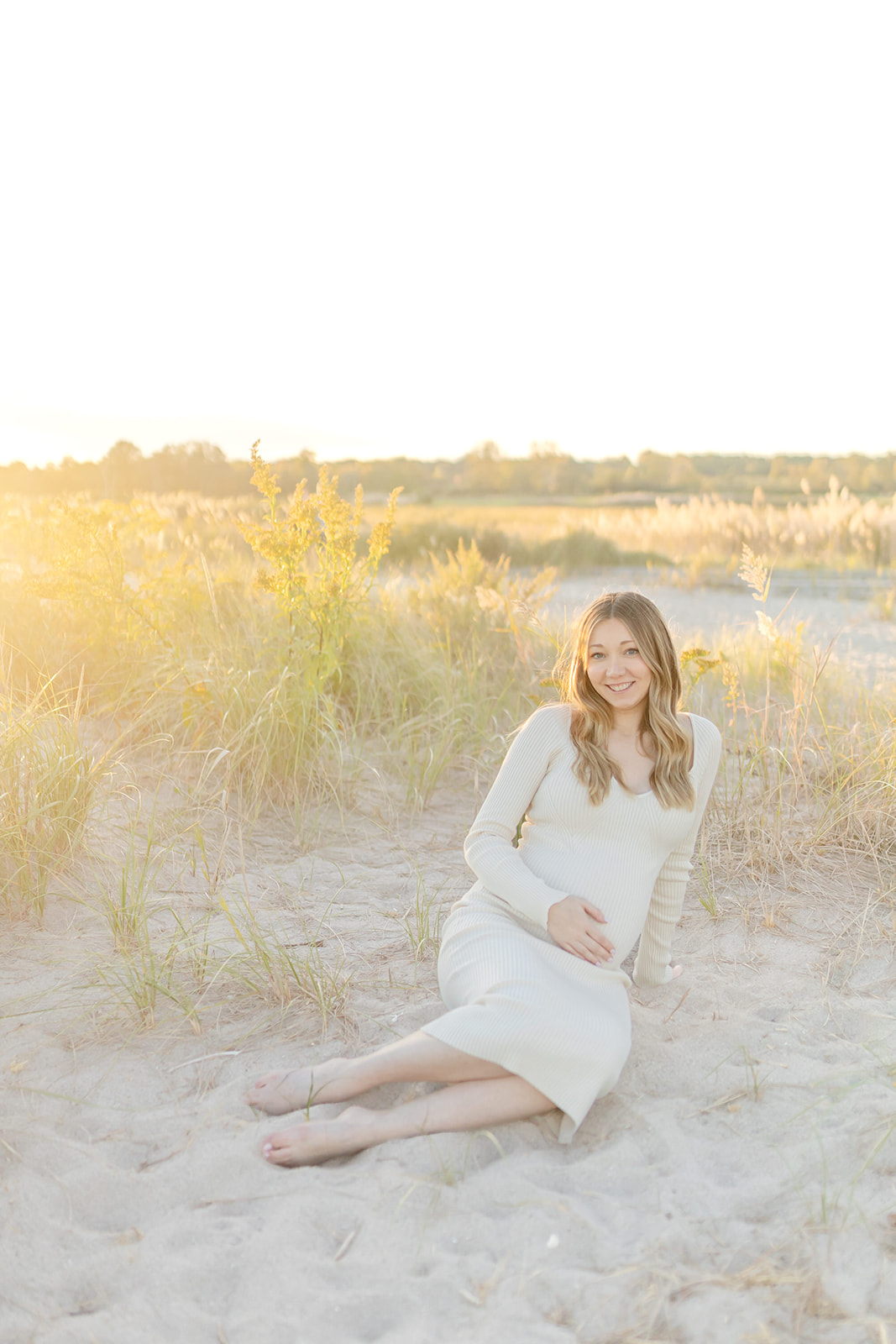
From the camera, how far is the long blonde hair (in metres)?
2.28

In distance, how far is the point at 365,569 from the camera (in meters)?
4.01

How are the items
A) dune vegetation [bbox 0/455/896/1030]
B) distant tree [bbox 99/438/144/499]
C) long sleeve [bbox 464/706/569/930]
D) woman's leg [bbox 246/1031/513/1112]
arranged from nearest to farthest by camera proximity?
1. woman's leg [bbox 246/1031/513/1112]
2. long sleeve [bbox 464/706/569/930]
3. dune vegetation [bbox 0/455/896/1030]
4. distant tree [bbox 99/438/144/499]

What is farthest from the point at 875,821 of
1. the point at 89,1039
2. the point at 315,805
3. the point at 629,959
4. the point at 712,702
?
the point at 89,1039

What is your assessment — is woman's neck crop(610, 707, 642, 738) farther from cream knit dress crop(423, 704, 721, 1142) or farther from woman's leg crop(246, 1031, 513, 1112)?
woman's leg crop(246, 1031, 513, 1112)

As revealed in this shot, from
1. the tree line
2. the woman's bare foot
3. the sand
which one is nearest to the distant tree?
the tree line

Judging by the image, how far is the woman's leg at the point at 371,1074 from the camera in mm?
1975

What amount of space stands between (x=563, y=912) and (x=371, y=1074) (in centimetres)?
51

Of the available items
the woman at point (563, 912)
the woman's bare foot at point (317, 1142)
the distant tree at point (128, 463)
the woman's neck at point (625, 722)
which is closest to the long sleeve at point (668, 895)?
the woman at point (563, 912)

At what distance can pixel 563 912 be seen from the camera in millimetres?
2135

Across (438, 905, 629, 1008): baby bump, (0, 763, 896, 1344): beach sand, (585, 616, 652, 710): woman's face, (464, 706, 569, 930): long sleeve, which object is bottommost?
(0, 763, 896, 1344): beach sand

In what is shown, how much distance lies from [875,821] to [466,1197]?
2.05 m

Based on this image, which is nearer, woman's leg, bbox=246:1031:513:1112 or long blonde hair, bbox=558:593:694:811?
woman's leg, bbox=246:1031:513:1112

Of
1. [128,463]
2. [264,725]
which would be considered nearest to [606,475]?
[128,463]

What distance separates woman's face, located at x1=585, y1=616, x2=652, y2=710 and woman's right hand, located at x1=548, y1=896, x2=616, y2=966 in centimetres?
48
